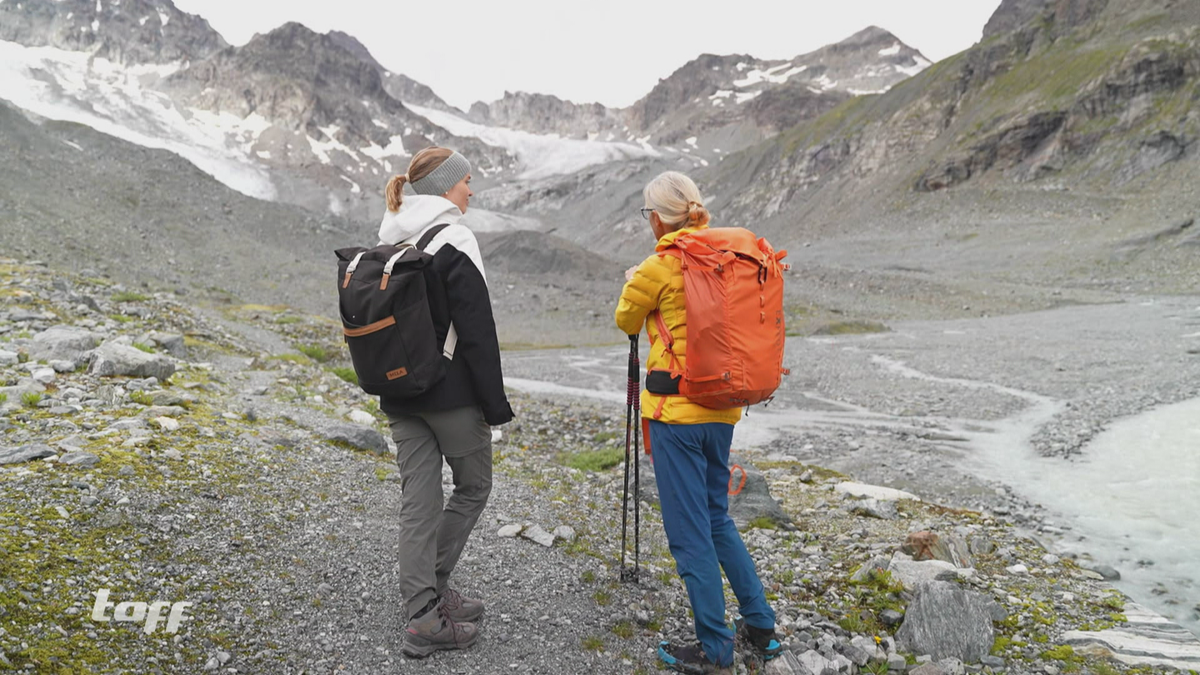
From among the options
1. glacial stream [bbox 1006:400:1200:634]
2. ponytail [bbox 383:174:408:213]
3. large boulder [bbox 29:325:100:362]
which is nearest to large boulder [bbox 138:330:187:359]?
large boulder [bbox 29:325:100:362]

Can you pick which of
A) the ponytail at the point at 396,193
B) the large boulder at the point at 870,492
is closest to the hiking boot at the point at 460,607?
the ponytail at the point at 396,193

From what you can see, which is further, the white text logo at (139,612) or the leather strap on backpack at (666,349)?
the leather strap on backpack at (666,349)

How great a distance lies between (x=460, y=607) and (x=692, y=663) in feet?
5.32

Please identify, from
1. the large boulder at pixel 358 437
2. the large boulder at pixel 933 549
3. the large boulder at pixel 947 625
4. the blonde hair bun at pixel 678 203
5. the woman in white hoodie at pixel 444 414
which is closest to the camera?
the woman in white hoodie at pixel 444 414

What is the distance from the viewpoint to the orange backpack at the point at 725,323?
14.4ft

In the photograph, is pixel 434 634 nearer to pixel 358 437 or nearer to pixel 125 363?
pixel 358 437

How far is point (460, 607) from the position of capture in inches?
195

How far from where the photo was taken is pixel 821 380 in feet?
86.6

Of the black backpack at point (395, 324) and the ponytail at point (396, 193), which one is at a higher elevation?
the ponytail at point (396, 193)

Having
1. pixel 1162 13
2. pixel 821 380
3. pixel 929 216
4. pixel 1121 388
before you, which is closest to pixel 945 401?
pixel 1121 388

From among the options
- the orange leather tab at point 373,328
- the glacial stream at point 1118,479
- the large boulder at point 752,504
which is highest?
the orange leather tab at point 373,328

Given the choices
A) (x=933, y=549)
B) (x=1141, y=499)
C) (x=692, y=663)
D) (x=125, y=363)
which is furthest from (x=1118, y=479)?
(x=125, y=363)

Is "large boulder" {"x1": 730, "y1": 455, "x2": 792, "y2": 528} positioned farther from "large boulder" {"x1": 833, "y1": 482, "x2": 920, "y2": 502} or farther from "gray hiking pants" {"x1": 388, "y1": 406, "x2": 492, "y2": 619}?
"gray hiking pants" {"x1": 388, "y1": 406, "x2": 492, "y2": 619}

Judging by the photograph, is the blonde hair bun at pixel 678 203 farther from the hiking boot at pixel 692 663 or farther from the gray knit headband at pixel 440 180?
the hiking boot at pixel 692 663
